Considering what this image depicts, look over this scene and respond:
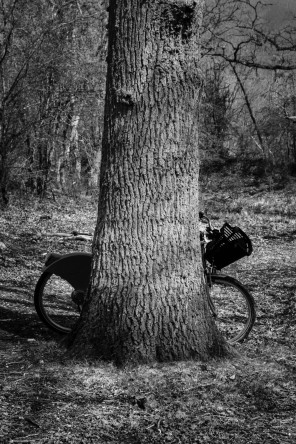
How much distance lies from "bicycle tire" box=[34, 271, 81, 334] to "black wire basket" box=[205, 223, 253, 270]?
3.92ft

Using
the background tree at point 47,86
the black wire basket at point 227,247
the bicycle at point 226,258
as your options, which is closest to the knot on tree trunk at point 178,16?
the bicycle at point 226,258

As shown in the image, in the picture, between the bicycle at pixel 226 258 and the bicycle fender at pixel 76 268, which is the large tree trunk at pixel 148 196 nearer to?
the bicycle fender at pixel 76 268

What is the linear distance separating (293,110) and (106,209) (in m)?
25.7

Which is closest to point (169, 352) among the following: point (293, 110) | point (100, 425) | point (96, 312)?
point (96, 312)

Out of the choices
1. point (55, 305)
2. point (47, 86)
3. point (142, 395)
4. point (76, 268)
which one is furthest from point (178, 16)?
point (47, 86)

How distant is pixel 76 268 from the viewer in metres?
5.07

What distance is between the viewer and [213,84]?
3120 centimetres

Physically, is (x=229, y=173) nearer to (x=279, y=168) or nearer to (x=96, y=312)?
(x=279, y=168)

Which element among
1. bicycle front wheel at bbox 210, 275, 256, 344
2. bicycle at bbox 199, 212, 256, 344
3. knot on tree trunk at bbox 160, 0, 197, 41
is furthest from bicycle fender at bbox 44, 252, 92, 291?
knot on tree trunk at bbox 160, 0, 197, 41

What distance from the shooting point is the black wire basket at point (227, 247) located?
5137 millimetres

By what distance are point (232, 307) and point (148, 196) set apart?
2593 millimetres

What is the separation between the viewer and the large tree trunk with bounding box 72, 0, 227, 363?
398 cm

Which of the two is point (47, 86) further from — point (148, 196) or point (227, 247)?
point (148, 196)

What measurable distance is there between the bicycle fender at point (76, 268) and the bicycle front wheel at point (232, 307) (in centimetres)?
107
